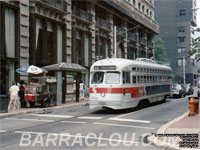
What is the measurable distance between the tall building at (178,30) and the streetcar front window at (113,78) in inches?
3187

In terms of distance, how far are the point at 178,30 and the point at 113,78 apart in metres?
86.4

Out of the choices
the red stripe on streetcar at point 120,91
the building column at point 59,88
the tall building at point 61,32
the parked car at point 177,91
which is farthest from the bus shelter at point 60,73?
the parked car at point 177,91

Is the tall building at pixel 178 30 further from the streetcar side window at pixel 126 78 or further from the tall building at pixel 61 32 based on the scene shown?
the streetcar side window at pixel 126 78

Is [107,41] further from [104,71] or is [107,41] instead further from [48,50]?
[104,71]

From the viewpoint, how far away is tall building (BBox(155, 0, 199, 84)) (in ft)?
318

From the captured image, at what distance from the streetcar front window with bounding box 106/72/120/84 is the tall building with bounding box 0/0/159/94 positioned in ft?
30.5

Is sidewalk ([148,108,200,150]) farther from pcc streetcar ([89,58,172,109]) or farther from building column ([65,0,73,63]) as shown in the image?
building column ([65,0,73,63])

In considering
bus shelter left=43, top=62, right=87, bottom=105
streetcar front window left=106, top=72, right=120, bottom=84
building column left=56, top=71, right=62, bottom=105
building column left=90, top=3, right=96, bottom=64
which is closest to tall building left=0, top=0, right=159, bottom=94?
building column left=90, top=3, right=96, bottom=64

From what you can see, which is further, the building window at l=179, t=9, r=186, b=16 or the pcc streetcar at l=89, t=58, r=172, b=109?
the building window at l=179, t=9, r=186, b=16

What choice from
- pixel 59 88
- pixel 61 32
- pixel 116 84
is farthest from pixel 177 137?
pixel 61 32

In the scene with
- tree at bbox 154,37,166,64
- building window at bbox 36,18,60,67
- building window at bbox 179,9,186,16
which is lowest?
building window at bbox 36,18,60,67

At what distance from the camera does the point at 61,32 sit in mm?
31141

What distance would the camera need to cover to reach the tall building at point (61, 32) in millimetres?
23828

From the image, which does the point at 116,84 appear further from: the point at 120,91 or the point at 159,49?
the point at 159,49
